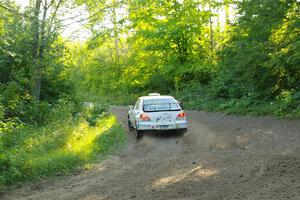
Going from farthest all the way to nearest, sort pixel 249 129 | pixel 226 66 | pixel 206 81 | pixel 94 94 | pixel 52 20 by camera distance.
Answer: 1. pixel 94 94
2. pixel 206 81
3. pixel 226 66
4. pixel 52 20
5. pixel 249 129

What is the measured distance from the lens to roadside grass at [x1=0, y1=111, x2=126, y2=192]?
848cm

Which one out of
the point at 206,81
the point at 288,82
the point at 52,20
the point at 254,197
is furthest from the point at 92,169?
the point at 206,81

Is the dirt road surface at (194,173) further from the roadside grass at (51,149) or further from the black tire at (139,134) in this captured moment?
the black tire at (139,134)

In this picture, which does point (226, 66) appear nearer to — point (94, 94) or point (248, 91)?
point (248, 91)

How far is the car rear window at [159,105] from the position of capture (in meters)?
14.8

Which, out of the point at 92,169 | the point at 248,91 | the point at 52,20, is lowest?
the point at 92,169

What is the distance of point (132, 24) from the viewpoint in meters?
33.6

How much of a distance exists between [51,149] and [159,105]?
5.50 meters

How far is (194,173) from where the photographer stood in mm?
8367

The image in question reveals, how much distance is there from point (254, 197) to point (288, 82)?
531 inches

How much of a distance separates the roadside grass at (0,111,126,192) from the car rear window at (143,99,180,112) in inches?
65.1

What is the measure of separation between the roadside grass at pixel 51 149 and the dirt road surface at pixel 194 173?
50 cm

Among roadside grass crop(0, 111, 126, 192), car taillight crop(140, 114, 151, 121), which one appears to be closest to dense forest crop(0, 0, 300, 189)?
roadside grass crop(0, 111, 126, 192)

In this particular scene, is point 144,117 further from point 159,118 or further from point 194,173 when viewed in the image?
point 194,173
